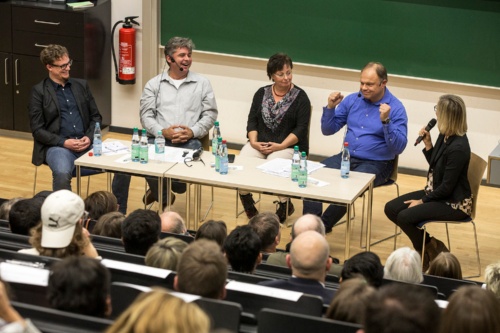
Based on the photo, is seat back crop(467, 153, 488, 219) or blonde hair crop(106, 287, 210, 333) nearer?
blonde hair crop(106, 287, 210, 333)

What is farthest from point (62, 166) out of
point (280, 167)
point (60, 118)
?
point (280, 167)

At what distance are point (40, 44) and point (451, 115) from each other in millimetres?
4348

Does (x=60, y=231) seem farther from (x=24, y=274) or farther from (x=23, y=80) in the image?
(x=23, y=80)

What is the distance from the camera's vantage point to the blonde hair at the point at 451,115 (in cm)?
622

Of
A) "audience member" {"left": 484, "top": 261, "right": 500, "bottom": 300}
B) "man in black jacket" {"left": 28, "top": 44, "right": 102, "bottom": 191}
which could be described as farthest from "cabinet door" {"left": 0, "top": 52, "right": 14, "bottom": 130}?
"audience member" {"left": 484, "top": 261, "right": 500, "bottom": 300}

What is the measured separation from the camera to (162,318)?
7.80 ft

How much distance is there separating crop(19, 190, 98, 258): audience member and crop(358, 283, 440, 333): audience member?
1.95 meters

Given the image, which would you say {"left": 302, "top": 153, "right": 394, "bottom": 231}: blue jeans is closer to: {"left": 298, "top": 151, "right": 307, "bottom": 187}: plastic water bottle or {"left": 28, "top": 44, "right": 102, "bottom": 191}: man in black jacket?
{"left": 298, "top": 151, "right": 307, "bottom": 187}: plastic water bottle

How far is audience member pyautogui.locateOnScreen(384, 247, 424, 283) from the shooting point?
464 centimetres

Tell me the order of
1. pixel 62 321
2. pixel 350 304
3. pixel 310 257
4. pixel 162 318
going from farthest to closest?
1. pixel 310 257
2. pixel 350 304
3. pixel 62 321
4. pixel 162 318

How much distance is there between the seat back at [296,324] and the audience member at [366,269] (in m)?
0.90

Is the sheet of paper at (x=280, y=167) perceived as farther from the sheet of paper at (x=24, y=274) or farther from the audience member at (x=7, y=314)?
the audience member at (x=7, y=314)

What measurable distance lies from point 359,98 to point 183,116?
4.73 ft

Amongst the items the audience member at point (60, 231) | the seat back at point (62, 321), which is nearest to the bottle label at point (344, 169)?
the audience member at point (60, 231)
